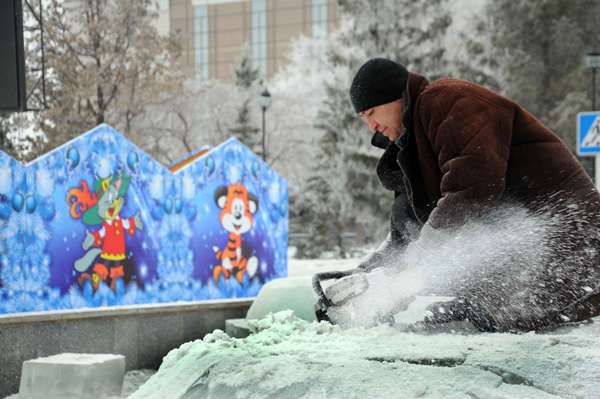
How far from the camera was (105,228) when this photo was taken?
8.94 m

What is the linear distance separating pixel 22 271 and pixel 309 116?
85.2 ft

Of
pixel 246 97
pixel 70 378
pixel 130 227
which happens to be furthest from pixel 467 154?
pixel 246 97

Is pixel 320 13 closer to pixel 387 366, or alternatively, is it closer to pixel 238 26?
pixel 238 26

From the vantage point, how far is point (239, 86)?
1251 inches

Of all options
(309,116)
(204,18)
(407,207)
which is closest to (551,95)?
(309,116)

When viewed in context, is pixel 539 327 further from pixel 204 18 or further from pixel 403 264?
pixel 204 18

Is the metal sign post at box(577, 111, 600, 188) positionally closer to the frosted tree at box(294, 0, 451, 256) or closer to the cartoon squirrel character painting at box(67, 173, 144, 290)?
the cartoon squirrel character painting at box(67, 173, 144, 290)

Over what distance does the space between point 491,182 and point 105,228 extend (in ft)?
23.5

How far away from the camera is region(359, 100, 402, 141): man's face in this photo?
309cm

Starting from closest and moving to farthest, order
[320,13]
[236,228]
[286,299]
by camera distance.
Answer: [286,299]
[236,228]
[320,13]

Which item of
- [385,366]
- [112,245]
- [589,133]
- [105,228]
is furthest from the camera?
[589,133]

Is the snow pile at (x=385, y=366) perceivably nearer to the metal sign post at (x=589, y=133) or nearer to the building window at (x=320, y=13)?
the metal sign post at (x=589, y=133)

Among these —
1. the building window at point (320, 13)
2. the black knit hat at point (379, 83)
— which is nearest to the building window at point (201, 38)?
the building window at point (320, 13)

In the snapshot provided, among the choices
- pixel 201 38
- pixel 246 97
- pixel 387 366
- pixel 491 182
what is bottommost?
pixel 387 366
